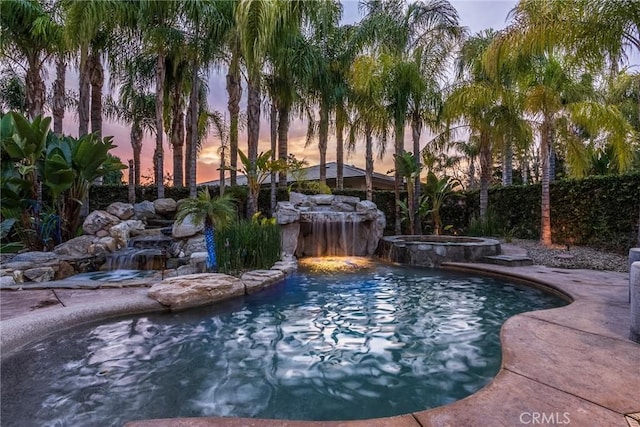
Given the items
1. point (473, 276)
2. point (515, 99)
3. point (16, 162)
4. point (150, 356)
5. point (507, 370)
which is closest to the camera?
point (507, 370)

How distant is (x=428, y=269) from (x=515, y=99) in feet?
19.3

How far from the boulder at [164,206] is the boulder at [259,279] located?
5829mm

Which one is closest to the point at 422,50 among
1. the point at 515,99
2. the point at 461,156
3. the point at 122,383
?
the point at 515,99

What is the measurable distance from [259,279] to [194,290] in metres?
1.23

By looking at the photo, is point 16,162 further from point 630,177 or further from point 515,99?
point 630,177

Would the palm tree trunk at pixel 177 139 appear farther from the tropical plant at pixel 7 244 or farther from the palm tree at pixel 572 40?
the palm tree at pixel 572 40

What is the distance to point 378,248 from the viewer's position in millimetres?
10234

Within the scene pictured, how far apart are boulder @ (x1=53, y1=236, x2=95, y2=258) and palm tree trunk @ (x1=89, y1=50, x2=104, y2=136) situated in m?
5.38

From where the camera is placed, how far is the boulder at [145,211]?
32.9 feet

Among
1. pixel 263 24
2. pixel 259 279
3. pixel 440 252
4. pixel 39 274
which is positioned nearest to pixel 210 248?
pixel 259 279

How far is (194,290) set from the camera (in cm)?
470

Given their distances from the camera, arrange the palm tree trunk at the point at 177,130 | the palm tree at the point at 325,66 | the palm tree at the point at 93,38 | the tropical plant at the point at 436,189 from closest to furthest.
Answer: the palm tree at the point at 93,38 → the tropical plant at the point at 436,189 → the palm tree at the point at 325,66 → the palm tree trunk at the point at 177,130

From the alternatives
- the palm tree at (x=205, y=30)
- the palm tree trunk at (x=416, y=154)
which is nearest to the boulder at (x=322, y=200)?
the palm tree trunk at (x=416, y=154)

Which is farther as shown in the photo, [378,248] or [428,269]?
[378,248]
